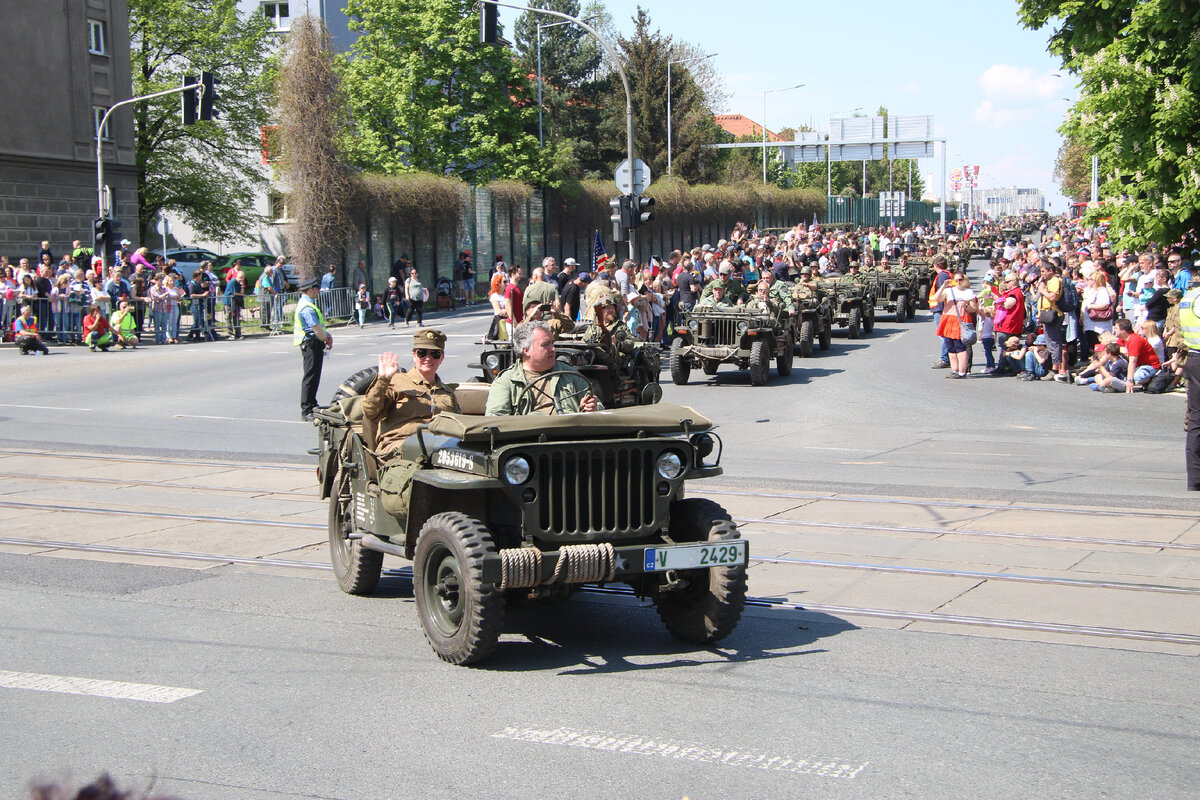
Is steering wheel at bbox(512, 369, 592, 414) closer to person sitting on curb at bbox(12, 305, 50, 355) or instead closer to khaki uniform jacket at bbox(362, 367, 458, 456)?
khaki uniform jacket at bbox(362, 367, 458, 456)

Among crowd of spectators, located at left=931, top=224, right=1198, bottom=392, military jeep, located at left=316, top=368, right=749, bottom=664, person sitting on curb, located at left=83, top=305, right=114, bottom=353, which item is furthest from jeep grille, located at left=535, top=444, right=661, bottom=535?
person sitting on curb, located at left=83, top=305, right=114, bottom=353

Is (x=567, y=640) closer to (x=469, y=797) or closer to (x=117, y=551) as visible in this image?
(x=469, y=797)

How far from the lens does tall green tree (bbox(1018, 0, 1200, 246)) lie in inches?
693

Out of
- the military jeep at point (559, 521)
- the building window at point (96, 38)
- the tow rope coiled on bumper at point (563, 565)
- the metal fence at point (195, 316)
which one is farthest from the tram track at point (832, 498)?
the building window at point (96, 38)

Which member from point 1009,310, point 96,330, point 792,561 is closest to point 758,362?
Answer: point 1009,310

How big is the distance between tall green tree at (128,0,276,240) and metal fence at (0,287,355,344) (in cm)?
1535

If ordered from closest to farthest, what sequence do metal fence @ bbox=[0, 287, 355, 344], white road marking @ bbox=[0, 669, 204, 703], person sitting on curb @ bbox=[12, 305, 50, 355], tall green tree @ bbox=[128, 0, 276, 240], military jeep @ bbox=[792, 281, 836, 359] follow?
white road marking @ bbox=[0, 669, 204, 703] < military jeep @ bbox=[792, 281, 836, 359] < person sitting on curb @ bbox=[12, 305, 50, 355] < metal fence @ bbox=[0, 287, 355, 344] < tall green tree @ bbox=[128, 0, 276, 240]

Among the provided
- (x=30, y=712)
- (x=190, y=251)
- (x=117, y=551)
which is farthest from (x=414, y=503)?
(x=190, y=251)

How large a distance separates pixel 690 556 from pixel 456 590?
1.22 meters

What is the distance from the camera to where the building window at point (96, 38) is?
40.8 meters

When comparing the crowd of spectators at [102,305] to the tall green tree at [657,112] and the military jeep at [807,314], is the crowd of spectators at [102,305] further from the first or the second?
the tall green tree at [657,112]

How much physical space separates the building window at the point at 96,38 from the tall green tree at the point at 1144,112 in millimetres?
32464

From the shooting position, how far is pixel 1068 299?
20516 millimetres

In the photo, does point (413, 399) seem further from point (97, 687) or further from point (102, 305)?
point (102, 305)
